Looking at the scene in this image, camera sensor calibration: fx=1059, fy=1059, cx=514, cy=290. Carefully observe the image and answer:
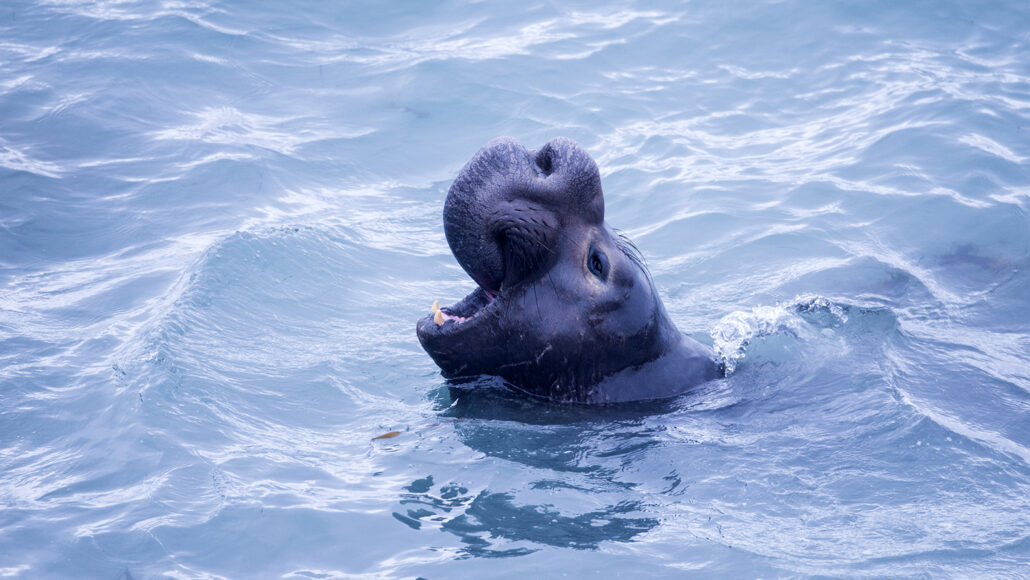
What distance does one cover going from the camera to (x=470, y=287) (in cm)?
790

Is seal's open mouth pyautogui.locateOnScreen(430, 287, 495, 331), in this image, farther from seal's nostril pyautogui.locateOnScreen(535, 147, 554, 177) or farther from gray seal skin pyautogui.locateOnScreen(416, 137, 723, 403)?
seal's nostril pyautogui.locateOnScreen(535, 147, 554, 177)

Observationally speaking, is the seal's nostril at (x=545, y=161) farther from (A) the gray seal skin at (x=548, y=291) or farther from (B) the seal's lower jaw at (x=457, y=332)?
(B) the seal's lower jaw at (x=457, y=332)

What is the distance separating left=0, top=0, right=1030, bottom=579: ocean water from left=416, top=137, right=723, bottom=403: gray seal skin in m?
0.19

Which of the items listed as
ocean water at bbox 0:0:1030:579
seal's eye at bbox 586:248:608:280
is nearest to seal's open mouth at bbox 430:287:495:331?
ocean water at bbox 0:0:1030:579

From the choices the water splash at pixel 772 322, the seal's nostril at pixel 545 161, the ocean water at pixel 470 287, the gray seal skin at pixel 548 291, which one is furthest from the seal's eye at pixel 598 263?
the water splash at pixel 772 322

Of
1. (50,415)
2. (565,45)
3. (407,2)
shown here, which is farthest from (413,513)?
(407,2)

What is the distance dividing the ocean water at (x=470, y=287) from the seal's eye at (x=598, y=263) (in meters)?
0.71

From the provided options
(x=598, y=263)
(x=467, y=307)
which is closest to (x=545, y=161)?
(x=598, y=263)

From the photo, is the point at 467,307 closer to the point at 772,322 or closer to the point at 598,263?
the point at 598,263

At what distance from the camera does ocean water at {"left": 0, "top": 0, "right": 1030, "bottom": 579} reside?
15.5 ft

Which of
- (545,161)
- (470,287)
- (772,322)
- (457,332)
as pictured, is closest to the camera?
(545,161)

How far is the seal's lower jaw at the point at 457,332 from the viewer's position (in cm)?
521

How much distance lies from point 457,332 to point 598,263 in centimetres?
77

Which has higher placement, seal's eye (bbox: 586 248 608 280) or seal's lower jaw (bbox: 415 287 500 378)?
seal's eye (bbox: 586 248 608 280)
